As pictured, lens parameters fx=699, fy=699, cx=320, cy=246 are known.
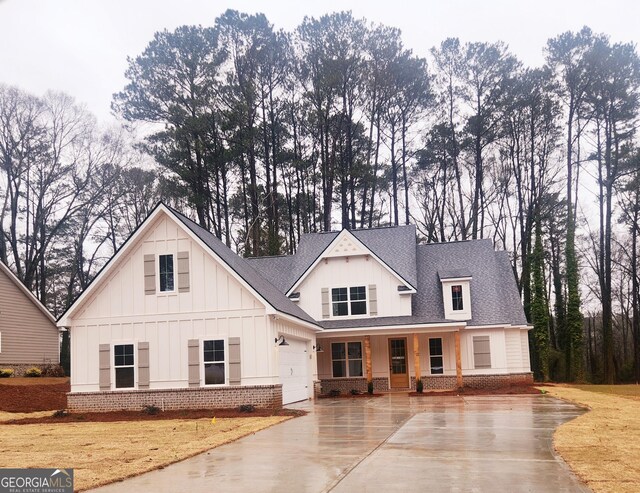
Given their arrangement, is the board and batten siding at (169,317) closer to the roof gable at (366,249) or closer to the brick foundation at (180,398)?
the brick foundation at (180,398)

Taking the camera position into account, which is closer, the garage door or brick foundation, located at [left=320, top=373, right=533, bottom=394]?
the garage door

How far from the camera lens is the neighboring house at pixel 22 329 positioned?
115 feet

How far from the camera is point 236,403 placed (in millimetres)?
20609

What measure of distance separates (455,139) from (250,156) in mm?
12818

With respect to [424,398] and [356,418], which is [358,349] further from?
[356,418]

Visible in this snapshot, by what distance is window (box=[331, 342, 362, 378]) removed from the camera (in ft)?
101

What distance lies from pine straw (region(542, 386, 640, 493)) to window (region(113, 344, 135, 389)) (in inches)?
505

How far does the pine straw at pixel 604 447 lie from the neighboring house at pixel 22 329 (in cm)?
2803

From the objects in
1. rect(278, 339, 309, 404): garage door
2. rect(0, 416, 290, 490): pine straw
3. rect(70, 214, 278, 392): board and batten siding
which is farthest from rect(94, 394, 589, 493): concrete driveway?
rect(278, 339, 309, 404): garage door

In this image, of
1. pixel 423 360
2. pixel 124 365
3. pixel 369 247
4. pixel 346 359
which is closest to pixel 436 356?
pixel 423 360

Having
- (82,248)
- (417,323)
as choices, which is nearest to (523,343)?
(417,323)

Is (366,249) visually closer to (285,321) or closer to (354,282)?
(354,282)

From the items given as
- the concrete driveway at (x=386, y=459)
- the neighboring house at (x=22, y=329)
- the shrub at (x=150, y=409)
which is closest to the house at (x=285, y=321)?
the shrub at (x=150, y=409)

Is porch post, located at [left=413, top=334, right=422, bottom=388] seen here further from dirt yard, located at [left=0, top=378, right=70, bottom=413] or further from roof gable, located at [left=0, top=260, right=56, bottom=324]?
roof gable, located at [left=0, top=260, right=56, bottom=324]
